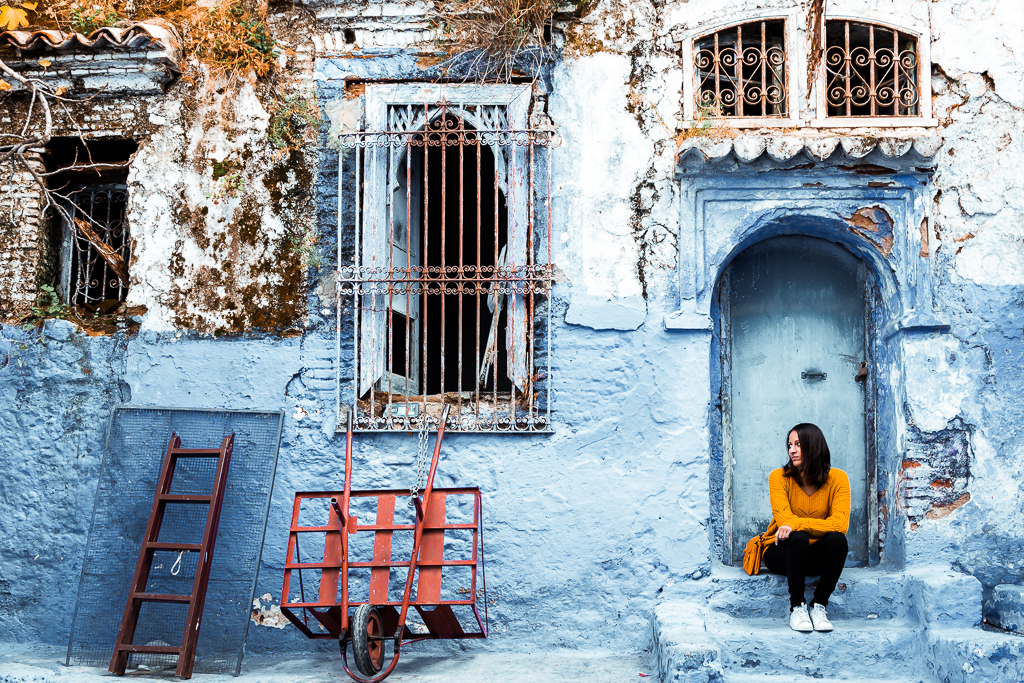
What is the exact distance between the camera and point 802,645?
485 centimetres

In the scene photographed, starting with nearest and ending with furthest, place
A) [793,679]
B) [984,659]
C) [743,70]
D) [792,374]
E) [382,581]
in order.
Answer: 1. [984,659]
2. [793,679]
3. [382,581]
4. [743,70]
5. [792,374]

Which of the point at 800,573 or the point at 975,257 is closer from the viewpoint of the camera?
the point at 800,573

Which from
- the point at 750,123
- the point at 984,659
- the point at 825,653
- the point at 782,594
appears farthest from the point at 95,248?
the point at 984,659

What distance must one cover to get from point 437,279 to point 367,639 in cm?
205

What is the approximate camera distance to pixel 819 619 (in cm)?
490

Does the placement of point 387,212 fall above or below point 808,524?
above

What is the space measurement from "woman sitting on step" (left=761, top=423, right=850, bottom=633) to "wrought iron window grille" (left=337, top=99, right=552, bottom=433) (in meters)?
1.37

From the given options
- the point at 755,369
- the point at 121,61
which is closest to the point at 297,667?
the point at 755,369

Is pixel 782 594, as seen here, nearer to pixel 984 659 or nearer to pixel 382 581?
pixel 984 659

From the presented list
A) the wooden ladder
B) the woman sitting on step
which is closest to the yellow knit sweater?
the woman sitting on step

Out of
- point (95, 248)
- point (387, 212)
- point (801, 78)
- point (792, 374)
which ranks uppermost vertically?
point (801, 78)

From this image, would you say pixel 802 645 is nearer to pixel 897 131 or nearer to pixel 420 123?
pixel 897 131

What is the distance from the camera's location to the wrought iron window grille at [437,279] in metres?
5.51

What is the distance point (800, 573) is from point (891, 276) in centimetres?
178
